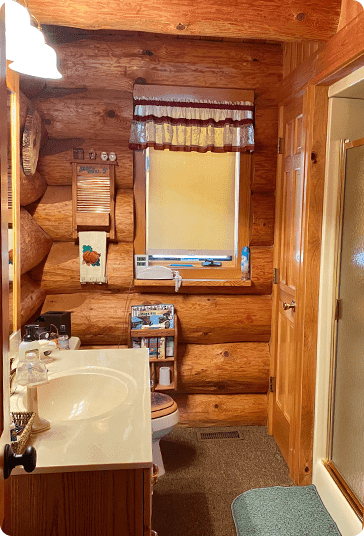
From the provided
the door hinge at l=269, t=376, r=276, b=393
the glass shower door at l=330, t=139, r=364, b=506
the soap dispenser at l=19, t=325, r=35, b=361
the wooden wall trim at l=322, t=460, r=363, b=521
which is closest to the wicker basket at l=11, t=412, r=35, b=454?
the soap dispenser at l=19, t=325, r=35, b=361

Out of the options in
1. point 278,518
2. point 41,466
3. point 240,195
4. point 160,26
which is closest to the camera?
point 41,466

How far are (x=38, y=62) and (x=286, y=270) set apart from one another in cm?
193

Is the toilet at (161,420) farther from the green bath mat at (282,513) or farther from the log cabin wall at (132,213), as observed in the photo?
the log cabin wall at (132,213)

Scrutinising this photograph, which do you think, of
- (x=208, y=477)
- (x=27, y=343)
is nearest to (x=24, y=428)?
(x=27, y=343)

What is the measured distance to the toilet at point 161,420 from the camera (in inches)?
99.4

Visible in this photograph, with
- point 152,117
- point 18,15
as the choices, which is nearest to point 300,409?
point 152,117

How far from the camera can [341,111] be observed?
7.92 ft

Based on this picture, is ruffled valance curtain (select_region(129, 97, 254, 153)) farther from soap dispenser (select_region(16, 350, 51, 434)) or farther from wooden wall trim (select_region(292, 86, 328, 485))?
soap dispenser (select_region(16, 350, 51, 434))

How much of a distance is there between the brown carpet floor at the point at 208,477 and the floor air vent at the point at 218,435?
0.12 ft

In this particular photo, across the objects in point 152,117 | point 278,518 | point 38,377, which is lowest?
point 278,518

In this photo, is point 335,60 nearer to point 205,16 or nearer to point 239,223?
point 205,16

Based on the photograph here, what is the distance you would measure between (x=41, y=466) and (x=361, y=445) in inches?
62.6

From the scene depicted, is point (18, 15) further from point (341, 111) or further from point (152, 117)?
point (341, 111)

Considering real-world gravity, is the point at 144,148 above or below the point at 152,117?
below
